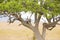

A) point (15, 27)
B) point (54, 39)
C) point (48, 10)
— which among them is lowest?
point (54, 39)

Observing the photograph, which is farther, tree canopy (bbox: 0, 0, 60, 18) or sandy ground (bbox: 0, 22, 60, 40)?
sandy ground (bbox: 0, 22, 60, 40)

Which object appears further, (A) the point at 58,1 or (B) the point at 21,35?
(B) the point at 21,35

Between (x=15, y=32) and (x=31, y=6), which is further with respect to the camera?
(x=15, y=32)

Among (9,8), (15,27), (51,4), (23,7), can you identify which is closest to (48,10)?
(51,4)

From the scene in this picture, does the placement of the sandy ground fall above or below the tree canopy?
below

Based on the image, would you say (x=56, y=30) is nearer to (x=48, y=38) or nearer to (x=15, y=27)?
(x=48, y=38)

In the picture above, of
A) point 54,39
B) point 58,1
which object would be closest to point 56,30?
point 54,39

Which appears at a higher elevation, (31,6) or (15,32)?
(31,6)

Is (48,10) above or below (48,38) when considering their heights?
above

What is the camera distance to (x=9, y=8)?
231cm

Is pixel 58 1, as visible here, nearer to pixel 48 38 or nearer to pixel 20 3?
pixel 20 3

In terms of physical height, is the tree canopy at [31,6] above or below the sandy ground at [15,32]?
above

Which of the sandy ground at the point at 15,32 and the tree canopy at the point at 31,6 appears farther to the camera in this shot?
the sandy ground at the point at 15,32

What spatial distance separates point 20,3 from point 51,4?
1.36 feet
